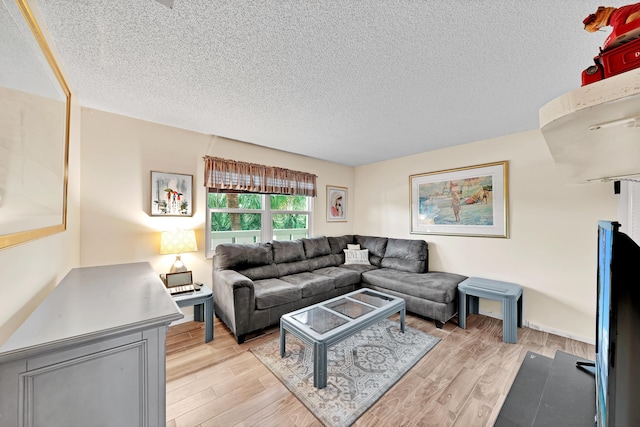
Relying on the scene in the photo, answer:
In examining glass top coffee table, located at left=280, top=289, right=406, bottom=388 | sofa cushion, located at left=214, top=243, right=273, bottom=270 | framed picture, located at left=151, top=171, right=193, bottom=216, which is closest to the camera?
glass top coffee table, located at left=280, top=289, right=406, bottom=388

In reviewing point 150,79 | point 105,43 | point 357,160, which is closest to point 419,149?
point 357,160

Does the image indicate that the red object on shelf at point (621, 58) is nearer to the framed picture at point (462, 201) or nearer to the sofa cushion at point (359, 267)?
the framed picture at point (462, 201)

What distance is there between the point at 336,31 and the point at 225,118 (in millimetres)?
1563

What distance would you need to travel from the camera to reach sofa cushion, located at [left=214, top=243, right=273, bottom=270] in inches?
115

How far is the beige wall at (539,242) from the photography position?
246cm

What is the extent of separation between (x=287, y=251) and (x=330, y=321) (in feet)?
5.06

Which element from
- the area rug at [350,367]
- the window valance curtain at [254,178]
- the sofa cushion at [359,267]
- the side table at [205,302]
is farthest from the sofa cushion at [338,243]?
the side table at [205,302]

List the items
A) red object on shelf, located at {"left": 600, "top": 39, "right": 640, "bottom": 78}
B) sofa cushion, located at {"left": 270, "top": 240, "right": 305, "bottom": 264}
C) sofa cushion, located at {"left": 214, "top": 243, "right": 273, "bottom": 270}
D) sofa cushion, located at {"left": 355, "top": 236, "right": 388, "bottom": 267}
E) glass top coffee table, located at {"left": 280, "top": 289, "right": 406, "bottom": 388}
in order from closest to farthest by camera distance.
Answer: red object on shelf, located at {"left": 600, "top": 39, "right": 640, "bottom": 78}
glass top coffee table, located at {"left": 280, "top": 289, "right": 406, "bottom": 388}
sofa cushion, located at {"left": 214, "top": 243, "right": 273, "bottom": 270}
sofa cushion, located at {"left": 270, "top": 240, "right": 305, "bottom": 264}
sofa cushion, located at {"left": 355, "top": 236, "right": 388, "bottom": 267}

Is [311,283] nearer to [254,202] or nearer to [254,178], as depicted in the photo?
[254,202]

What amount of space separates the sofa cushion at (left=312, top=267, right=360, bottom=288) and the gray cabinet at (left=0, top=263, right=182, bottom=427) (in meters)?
2.50

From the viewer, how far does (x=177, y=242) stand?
264 centimetres

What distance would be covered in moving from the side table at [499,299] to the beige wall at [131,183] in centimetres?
313

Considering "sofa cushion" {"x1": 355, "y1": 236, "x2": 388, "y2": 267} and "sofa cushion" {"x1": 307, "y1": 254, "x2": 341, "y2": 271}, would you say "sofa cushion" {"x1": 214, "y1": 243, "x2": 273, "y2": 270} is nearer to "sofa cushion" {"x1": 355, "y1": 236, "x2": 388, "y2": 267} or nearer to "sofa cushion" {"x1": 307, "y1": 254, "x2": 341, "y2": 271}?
"sofa cushion" {"x1": 307, "y1": 254, "x2": 341, "y2": 271}

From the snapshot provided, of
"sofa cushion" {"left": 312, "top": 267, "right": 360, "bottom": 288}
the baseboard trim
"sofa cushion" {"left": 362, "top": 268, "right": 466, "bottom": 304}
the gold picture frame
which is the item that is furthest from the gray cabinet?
the baseboard trim
